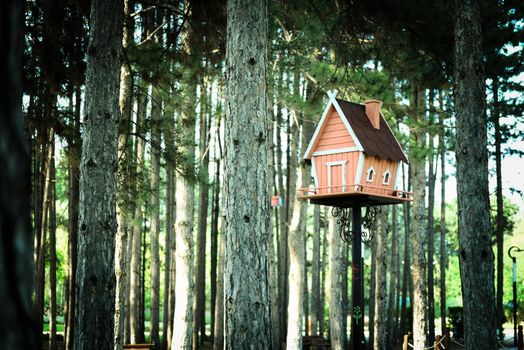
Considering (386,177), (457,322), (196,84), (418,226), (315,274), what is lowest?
(457,322)

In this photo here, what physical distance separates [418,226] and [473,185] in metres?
6.54

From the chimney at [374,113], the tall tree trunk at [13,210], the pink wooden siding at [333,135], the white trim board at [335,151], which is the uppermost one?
the chimney at [374,113]

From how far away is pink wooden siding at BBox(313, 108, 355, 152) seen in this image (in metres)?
8.77

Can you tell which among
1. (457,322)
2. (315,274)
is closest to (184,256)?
(315,274)

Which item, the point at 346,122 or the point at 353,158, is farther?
the point at 346,122

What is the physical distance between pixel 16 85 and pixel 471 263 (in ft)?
22.8

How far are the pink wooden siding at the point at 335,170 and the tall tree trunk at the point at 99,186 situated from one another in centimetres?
314

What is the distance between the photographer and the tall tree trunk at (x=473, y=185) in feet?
23.9

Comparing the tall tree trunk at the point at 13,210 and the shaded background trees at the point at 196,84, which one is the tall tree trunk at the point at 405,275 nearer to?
the shaded background trees at the point at 196,84

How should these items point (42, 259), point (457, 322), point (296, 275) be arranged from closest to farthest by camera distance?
point (42, 259)
point (296, 275)
point (457, 322)

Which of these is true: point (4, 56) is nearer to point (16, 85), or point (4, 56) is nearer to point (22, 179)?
point (16, 85)

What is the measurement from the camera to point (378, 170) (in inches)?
345

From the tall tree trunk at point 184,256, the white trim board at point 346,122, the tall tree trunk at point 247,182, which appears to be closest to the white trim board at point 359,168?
the white trim board at point 346,122

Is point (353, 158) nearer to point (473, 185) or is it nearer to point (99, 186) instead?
point (473, 185)
